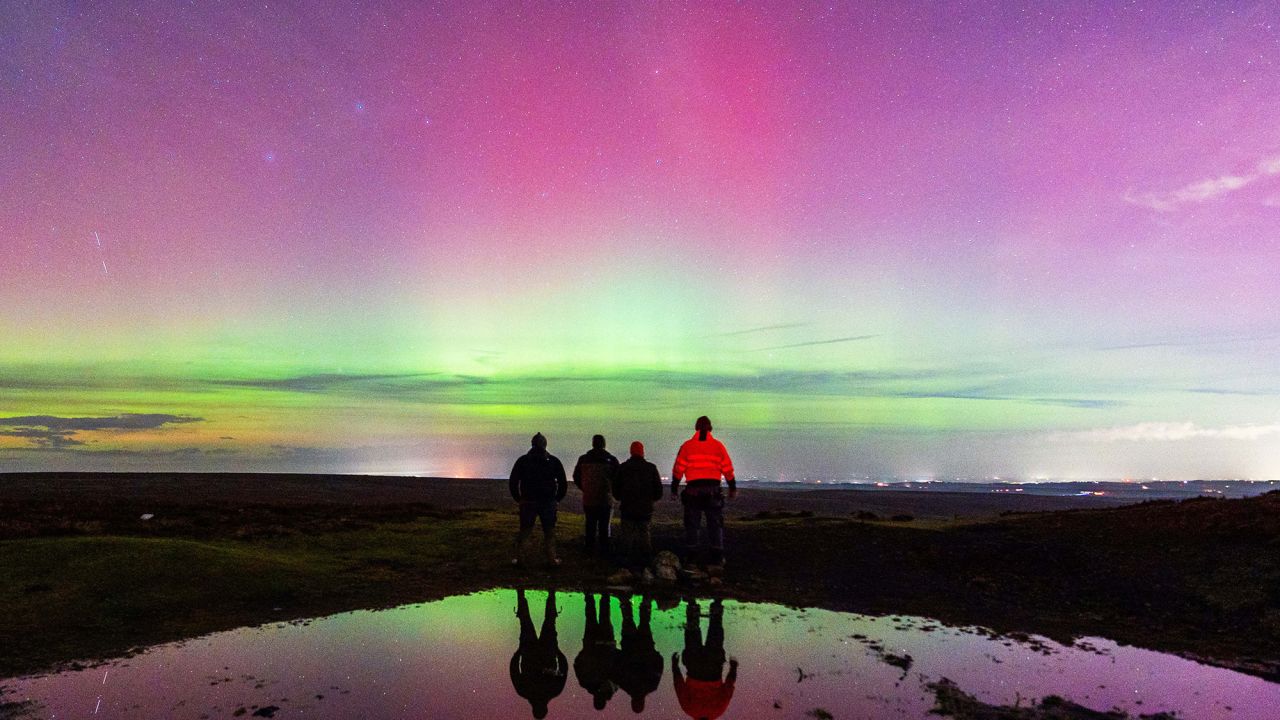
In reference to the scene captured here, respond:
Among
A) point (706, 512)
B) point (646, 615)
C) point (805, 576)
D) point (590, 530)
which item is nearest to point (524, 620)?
point (646, 615)

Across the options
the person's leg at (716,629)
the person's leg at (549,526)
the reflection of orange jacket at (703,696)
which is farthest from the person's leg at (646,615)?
the person's leg at (549,526)

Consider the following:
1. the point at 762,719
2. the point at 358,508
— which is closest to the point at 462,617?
the point at 762,719

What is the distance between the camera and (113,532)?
2111cm

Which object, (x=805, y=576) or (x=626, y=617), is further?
(x=805, y=576)

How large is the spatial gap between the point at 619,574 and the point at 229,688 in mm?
7848

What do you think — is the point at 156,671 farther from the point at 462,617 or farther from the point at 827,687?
the point at 827,687

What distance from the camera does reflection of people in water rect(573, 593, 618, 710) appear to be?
7.70 m

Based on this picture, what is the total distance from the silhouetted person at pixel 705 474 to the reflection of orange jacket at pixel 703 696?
7.05 m

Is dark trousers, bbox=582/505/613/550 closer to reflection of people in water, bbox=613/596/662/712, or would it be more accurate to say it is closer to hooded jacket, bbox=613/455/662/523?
hooded jacket, bbox=613/455/662/523

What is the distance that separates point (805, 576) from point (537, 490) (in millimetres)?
6538

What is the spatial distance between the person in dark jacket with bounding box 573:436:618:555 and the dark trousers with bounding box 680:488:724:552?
81.0 inches

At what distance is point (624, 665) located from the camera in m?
8.61

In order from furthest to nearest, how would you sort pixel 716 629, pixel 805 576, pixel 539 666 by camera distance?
1. pixel 805 576
2. pixel 716 629
3. pixel 539 666

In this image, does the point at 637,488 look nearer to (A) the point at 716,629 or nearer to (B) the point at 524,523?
(B) the point at 524,523
